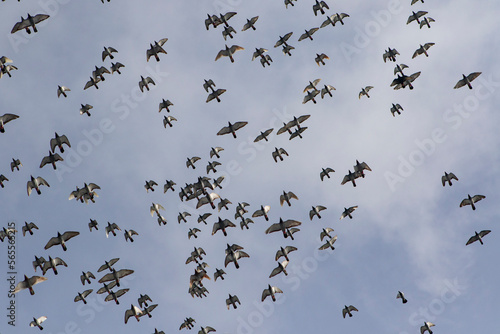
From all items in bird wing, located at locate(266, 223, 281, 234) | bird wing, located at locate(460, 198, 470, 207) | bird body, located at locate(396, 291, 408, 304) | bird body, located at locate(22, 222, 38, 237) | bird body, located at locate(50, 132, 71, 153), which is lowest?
bird body, located at locate(396, 291, 408, 304)

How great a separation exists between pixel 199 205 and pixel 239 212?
4765 mm

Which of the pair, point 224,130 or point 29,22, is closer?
point 29,22

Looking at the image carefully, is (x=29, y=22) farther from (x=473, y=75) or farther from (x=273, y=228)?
(x=473, y=75)

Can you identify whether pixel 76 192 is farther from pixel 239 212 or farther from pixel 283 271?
pixel 283 271

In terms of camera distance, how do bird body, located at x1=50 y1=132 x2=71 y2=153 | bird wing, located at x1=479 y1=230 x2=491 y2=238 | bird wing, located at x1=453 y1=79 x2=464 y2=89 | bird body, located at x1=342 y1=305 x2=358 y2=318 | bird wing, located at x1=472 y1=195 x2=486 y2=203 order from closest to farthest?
1. bird body, located at x1=50 y1=132 x2=71 y2=153
2. bird wing, located at x1=453 y1=79 x2=464 y2=89
3. bird wing, located at x1=472 y1=195 x2=486 y2=203
4. bird wing, located at x1=479 y1=230 x2=491 y2=238
5. bird body, located at x1=342 y1=305 x2=358 y2=318

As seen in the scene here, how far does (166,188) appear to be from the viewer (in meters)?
63.1

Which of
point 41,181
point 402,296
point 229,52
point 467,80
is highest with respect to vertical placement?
point 229,52

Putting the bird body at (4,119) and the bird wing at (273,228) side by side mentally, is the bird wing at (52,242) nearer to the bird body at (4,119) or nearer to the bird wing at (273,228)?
the bird body at (4,119)

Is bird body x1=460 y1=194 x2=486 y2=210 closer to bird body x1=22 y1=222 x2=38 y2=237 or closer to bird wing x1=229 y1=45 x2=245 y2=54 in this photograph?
bird wing x1=229 y1=45 x2=245 y2=54

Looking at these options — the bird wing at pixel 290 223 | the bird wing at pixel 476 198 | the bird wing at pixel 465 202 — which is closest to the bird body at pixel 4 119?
the bird wing at pixel 290 223

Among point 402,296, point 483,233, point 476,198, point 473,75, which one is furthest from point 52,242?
point 473,75

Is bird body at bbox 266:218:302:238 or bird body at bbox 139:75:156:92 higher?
bird body at bbox 139:75:156:92

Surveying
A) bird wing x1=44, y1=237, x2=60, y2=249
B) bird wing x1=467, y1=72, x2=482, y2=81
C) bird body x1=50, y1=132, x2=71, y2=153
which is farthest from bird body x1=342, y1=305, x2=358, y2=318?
bird body x1=50, y1=132, x2=71, y2=153

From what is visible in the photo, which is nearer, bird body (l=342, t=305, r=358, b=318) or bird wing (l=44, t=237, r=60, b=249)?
bird wing (l=44, t=237, r=60, b=249)
